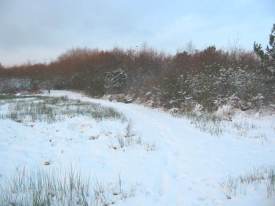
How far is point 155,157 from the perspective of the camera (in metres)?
7.98

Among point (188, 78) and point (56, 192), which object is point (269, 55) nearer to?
point (188, 78)

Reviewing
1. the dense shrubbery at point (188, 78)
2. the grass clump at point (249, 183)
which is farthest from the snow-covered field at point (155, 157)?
the dense shrubbery at point (188, 78)

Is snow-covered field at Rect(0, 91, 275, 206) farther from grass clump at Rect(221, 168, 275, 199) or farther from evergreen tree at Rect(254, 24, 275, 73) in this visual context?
evergreen tree at Rect(254, 24, 275, 73)

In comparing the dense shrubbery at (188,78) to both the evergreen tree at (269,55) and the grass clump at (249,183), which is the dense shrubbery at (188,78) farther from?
the grass clump at (249,183)

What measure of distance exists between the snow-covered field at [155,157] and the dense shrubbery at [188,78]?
4.24 m

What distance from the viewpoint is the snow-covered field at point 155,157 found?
5559mm

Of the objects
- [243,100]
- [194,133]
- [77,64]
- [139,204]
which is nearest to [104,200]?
[139,204]

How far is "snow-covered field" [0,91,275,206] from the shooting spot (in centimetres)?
556

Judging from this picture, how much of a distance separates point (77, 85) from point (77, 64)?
460cm

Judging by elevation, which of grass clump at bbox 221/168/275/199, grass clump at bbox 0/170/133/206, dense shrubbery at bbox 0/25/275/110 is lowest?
grass clump at bbox 0/170/133/206

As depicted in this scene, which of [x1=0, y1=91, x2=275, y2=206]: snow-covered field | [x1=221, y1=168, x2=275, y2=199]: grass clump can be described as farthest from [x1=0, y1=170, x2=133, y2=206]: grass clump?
[x1=221, y1=168, x2=275, y2=199]: grass clump

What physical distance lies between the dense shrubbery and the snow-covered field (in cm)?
424

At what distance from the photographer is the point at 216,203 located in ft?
16.7

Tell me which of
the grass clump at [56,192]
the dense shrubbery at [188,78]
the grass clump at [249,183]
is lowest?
the grass clump at [56,192]
